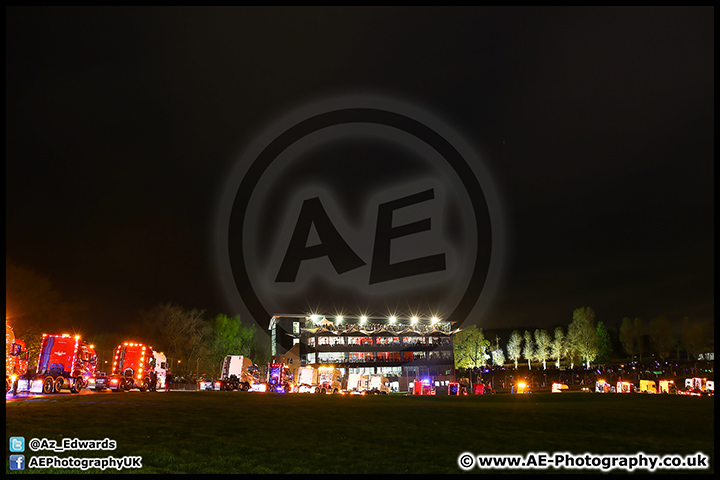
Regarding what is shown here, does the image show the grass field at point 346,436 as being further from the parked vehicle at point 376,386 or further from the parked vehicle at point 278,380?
the parked vehicle at point 376,386

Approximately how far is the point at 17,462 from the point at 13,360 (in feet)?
94.2

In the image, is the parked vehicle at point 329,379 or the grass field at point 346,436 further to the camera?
the parked vehicle at point 329,379

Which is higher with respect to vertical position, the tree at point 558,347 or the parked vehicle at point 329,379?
the parked vehicle at point 329,379

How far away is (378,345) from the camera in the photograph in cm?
13500

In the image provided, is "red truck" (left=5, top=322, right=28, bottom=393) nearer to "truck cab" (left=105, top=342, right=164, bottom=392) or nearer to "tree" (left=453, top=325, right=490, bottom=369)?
"truck cab" (left=105, top=342, right=164, bottom=392)

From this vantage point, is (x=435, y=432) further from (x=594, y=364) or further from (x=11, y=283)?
(x=594, y=364)

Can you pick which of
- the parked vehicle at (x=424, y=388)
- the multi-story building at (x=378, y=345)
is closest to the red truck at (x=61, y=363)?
the parked vehicle at (x=424, y=388)

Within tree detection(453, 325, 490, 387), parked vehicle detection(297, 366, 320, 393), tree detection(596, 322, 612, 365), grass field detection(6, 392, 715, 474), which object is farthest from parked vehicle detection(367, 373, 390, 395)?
tree detection(596, 322, 612, 365)

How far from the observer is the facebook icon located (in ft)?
33.0

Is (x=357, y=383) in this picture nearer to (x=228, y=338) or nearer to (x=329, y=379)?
(x=329, y=379)

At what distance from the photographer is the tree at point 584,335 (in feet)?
464

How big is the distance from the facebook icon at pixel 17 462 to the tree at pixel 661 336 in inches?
6941

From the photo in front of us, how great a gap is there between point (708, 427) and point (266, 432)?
14.1 metres

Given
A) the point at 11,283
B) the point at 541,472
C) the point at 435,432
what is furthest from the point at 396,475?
the point at 11,283
